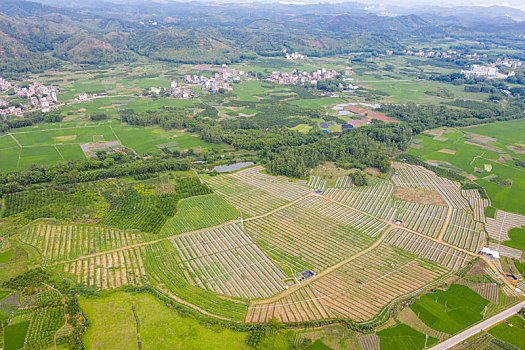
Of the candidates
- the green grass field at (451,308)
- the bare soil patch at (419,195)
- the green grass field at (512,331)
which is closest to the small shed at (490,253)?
the green grass field at (451,308)

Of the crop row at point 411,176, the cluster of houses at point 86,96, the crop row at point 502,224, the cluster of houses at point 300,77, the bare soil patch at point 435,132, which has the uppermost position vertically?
the crop row at point 502,224

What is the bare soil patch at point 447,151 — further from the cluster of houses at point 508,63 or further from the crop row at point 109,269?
the cluster of houses at point 508,63

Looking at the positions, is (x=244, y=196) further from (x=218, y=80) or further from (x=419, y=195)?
(x=218, y=80)

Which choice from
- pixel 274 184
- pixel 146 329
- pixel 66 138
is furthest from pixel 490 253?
pixel 66 138

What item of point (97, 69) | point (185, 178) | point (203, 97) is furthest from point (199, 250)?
point (97, 69)

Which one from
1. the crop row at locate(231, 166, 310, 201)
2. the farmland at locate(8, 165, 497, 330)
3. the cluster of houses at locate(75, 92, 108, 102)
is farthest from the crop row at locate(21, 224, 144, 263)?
the cluster of houses at locate(75, 92, 108, 102)
